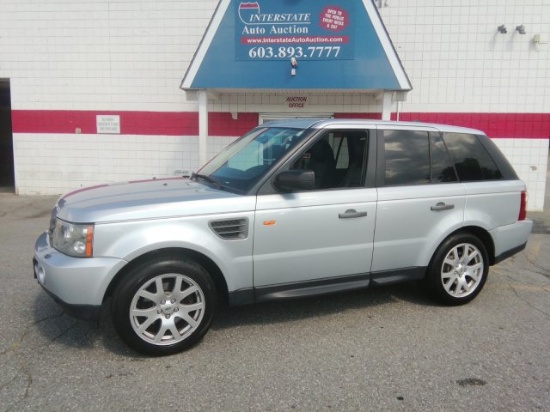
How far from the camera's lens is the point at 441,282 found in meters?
4.51

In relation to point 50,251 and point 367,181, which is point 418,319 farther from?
Answer: point 50,251

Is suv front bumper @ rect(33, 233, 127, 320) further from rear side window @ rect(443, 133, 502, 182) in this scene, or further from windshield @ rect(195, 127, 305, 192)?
rear side window @ rect(443, 133, 502, 182)

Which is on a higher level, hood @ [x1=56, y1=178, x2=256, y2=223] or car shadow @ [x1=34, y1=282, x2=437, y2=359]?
hood @ [x1=56, y1=178, x2=256, y2=223]

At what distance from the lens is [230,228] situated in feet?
11.9

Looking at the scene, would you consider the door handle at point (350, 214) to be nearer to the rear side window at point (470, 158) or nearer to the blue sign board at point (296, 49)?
the rear side window at point (470, 158)

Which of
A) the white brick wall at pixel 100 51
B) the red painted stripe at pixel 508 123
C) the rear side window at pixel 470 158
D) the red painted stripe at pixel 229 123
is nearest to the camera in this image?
the rear side window at pixel 470 158

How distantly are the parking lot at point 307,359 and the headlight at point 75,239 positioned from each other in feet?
2.76

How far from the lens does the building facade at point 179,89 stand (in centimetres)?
1065

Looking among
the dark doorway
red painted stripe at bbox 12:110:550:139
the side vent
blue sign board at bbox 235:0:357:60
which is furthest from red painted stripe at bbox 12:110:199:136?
the side vent

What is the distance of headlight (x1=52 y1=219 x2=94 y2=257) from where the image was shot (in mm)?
3318

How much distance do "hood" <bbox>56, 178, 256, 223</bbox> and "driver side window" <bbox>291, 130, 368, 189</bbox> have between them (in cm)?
71

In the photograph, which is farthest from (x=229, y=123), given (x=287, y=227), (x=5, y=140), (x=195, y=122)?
(x=5, y=140)

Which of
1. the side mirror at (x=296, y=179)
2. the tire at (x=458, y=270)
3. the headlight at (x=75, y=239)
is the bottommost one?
the tire at (x=458, y=270)

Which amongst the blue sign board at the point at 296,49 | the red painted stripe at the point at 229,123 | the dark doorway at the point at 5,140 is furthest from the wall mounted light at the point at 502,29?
the dark doorway at the point at 5,140
